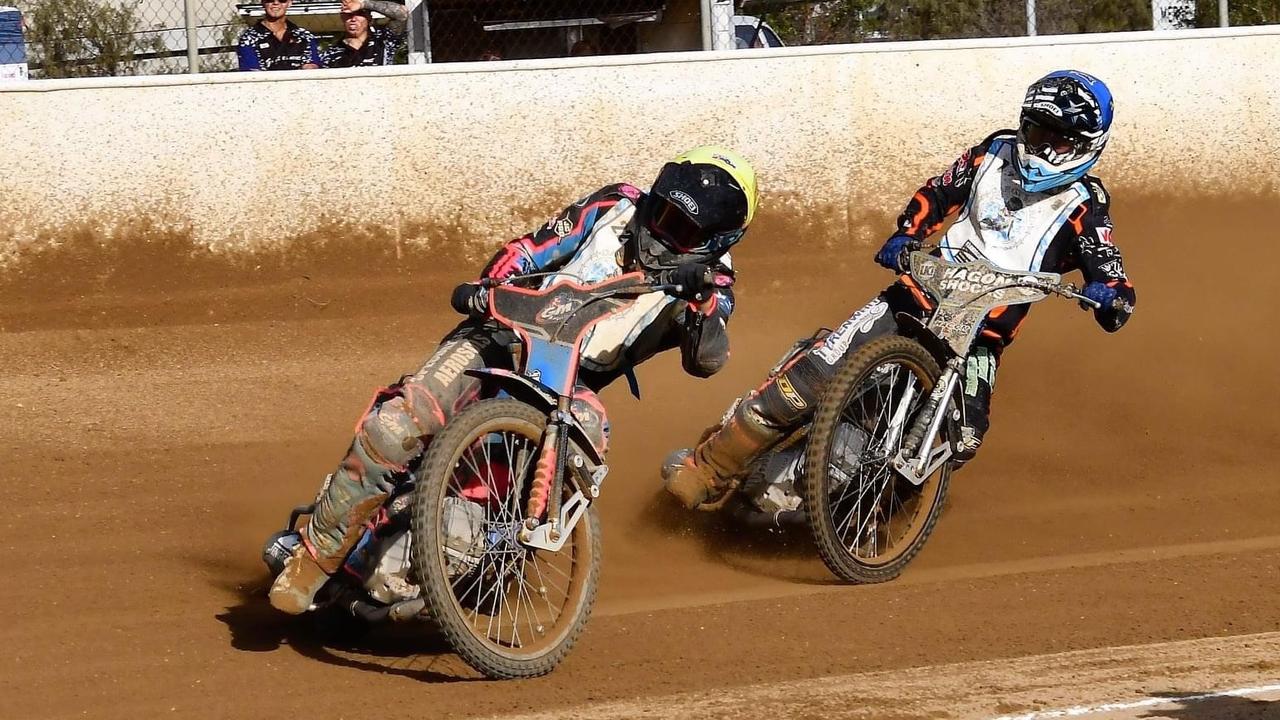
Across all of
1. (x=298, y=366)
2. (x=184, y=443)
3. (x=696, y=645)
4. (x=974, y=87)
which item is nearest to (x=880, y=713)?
(x=696, y=645)

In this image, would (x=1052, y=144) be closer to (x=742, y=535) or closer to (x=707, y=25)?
(x=742, y=535)

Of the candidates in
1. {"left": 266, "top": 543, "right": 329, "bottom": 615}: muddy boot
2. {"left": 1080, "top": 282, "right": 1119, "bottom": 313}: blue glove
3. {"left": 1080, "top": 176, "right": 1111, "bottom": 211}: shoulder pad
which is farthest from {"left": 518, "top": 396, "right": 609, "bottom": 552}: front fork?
{"left": 1080, "top": 176, "right": 1111, "bottom": 211}: shoulder pad

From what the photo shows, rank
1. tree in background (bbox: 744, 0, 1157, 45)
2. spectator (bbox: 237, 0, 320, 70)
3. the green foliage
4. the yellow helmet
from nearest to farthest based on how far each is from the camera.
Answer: the yellow helmet → spectator (bbox: 237, 0, 320, 70) → tree in background (bbox: 744, 0, 1157, 45) → the green foliage

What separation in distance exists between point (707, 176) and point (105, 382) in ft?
16.4

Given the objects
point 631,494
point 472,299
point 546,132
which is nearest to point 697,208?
point 472,299

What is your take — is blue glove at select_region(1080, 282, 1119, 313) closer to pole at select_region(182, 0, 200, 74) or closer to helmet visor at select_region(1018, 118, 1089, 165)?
helmet visor at select_region(1018, 118, 1089, 165)

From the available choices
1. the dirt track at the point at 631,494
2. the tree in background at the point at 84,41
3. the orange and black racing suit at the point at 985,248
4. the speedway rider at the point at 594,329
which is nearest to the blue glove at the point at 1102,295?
the orange and black racing suit at the point at 985,248

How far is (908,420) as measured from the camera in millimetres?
6637

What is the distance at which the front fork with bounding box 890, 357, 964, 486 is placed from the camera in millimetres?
6430

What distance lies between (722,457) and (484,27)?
18.7 feet

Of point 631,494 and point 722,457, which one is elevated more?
Answer: point 722,457

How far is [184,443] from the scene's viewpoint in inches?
334

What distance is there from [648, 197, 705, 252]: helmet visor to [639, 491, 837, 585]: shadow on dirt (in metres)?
1.78

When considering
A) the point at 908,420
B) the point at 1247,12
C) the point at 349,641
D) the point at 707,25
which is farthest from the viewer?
the point at 1247,12
